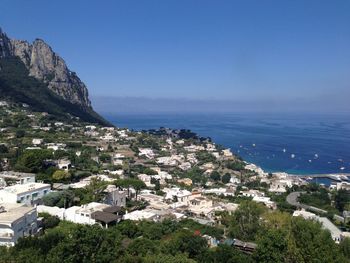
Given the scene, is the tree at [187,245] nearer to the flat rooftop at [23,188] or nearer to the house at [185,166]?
the flat rooftop at [23,188]

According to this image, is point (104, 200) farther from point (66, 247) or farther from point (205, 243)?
point (66, 247)

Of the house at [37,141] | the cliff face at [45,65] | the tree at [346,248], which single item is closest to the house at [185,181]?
the house at [37,141]

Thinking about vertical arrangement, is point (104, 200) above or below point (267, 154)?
above

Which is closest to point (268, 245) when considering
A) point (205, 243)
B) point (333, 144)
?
point (205, 243)

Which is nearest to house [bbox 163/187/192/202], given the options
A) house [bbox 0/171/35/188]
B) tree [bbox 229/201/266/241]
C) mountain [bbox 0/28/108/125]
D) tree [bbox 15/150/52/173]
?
tree [bbox 229/201/266/241]

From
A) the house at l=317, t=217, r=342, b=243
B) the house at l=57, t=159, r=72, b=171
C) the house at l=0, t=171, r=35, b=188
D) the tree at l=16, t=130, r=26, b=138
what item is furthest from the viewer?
the tree at l=16, t=130, r=26, b=138

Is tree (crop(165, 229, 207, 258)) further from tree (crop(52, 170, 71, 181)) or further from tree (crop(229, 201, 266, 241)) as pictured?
tree (crop(52, 170, 71, 181))
